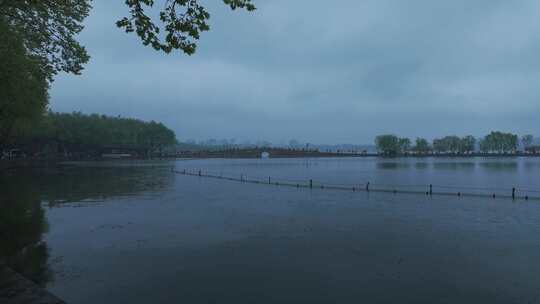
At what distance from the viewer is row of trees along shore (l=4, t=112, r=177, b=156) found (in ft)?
390

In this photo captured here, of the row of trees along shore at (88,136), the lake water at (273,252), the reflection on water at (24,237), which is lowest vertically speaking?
the lake water at (273,252)

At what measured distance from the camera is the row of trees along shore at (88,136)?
118838 mm

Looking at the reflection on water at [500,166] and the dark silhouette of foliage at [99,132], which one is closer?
the reflection on water at [500,166]

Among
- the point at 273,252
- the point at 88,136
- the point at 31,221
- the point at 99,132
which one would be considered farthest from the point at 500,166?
the point at 99,132

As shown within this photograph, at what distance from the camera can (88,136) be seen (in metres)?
143


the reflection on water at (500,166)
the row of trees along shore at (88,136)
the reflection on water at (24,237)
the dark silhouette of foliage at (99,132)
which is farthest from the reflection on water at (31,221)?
the reflection on water at (500,166)

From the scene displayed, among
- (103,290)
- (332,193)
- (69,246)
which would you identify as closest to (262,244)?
(103,290)

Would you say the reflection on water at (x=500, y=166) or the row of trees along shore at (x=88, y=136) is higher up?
the row of trees along shore at (x=88, y=136)

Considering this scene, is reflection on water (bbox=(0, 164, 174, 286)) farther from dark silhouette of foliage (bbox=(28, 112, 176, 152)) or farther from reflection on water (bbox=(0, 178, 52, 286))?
dark silhouette of foliage (bbox=(28, 112, 176, 152))

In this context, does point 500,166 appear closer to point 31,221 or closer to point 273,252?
point 273,252

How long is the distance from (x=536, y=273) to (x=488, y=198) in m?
24.5

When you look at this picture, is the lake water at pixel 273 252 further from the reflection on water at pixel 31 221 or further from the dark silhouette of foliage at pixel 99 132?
the dark silhouette of foliage at pixel 99 132

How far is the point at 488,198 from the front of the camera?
34.3m

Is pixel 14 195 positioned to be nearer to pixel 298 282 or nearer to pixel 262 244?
pixel 262 244
